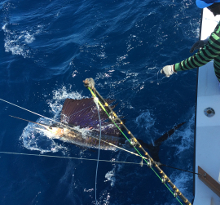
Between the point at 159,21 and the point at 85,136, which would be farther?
the point at 159,21

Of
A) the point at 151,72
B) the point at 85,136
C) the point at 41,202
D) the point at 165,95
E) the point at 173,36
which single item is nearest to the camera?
the point at 41,202

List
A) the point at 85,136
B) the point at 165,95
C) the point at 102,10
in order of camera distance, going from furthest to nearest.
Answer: the point at 102,10 < the point at 165,95 < the point at 85,136

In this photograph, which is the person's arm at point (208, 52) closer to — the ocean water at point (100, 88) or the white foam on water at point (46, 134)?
the ocean water at point (100, 88)

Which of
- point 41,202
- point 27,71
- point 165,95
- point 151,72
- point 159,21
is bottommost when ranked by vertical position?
point 41,202

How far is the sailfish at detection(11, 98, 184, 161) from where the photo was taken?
6.49m

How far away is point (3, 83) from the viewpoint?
9219mm

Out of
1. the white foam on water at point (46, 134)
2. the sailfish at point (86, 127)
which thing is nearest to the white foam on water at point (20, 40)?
the white foam on water at point (46, 134)

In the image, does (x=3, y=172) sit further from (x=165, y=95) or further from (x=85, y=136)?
(x=165, y=95)

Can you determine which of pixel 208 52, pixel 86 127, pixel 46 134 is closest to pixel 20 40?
pixel 46 134

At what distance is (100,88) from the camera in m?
7.94

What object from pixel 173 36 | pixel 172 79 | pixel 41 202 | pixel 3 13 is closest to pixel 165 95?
pixel 172 79

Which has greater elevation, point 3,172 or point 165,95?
point 3,172

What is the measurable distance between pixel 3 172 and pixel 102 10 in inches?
391

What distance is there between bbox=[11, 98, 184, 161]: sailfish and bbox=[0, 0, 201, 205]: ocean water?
0.33 meters
